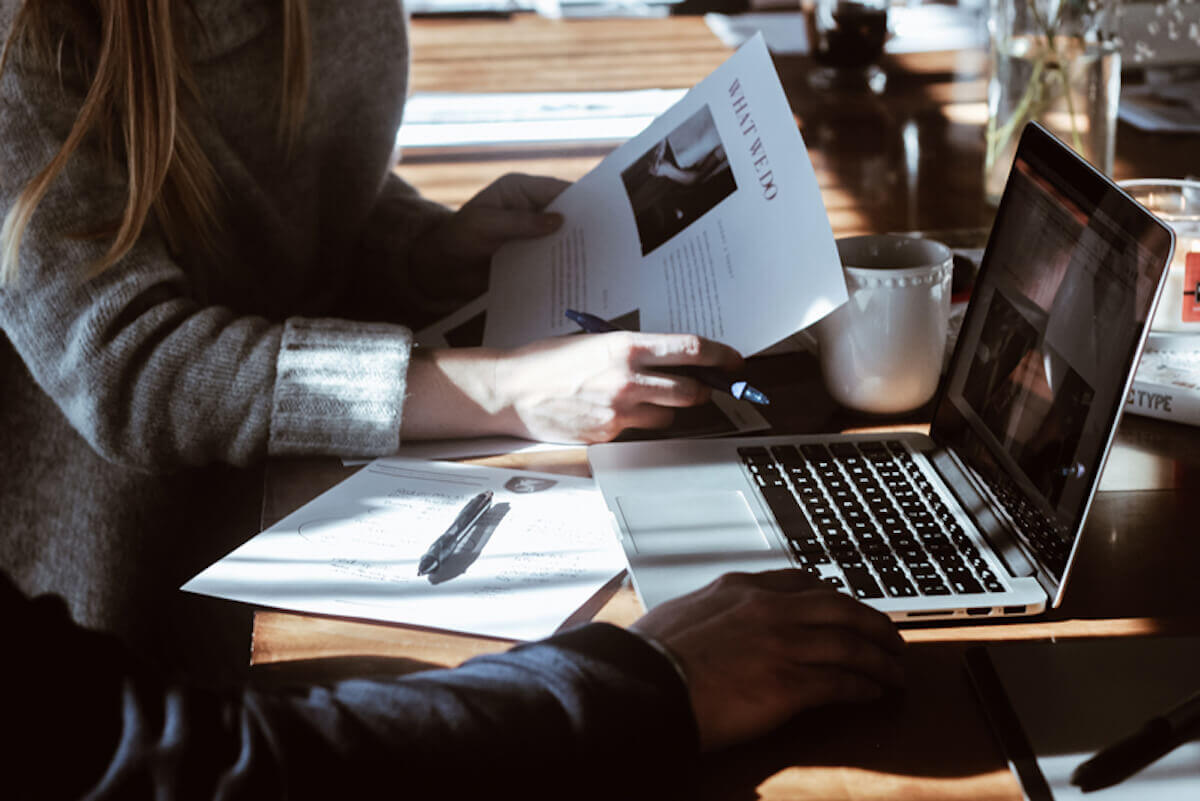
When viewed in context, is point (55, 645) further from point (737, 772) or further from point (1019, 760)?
point (1019, 760)

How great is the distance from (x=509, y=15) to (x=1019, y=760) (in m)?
2.18

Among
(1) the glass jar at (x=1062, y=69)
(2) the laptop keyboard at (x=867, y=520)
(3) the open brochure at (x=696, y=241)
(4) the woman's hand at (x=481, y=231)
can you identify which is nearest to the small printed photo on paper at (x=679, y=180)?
(3) the open brochure at (x=696, y=241)

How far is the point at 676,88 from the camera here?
188 centimetres

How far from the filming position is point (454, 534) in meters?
0.76

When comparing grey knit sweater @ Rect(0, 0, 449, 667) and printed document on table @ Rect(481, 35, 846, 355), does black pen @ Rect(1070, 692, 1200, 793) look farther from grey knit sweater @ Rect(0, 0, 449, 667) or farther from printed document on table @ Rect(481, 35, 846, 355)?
grey knit sweater @ Rect(0, 0, 449, 667)

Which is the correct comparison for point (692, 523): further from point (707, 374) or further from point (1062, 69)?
point (1062, 69)

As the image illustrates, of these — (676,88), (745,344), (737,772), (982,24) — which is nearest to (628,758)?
(737,772)

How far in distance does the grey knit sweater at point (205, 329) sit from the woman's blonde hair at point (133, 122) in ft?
0.05

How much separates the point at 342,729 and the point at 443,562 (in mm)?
216

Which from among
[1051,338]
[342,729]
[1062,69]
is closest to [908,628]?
[1051,338]

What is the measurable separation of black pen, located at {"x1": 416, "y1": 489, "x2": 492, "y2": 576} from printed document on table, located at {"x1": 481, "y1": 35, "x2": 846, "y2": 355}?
0.24 meters

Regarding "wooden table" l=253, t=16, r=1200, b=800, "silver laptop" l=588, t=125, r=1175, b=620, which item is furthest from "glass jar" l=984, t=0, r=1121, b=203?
"silver laptop" l=588, t=125, r=1175, b=620

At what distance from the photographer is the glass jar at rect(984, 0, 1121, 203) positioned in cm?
127

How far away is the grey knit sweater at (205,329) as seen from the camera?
2.82ft
